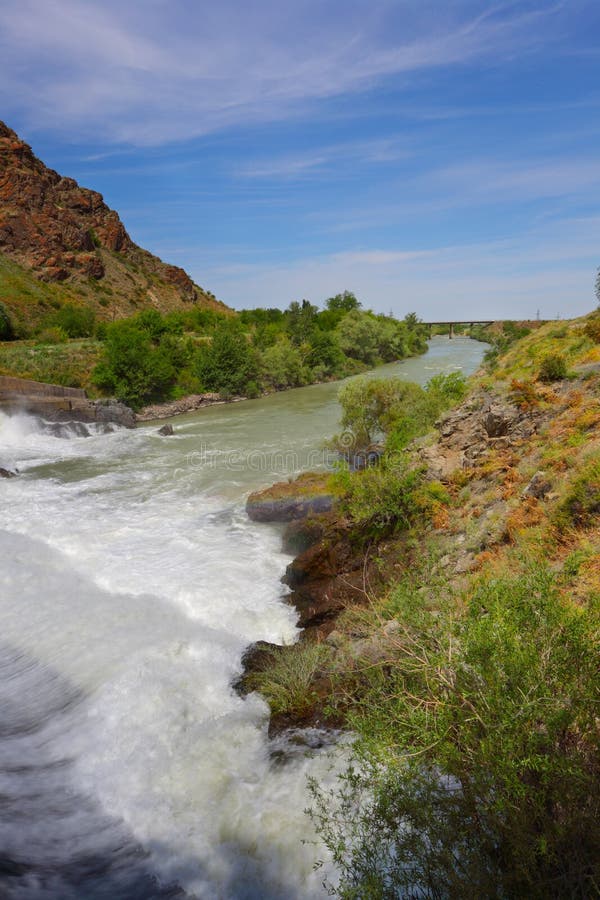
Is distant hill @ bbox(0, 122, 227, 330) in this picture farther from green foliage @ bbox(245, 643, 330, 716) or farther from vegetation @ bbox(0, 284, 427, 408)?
green foliage @ bbox(245, 643, 330, 716)

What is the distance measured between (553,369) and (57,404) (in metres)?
29.9

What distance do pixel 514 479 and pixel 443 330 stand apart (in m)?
140

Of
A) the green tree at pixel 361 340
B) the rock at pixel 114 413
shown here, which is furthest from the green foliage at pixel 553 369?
the green tree at pixel 361 340

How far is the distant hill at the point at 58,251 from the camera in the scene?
6706cm

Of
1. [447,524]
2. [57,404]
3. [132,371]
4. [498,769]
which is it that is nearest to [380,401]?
[447,524]

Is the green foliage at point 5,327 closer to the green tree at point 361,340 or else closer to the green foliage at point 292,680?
the green tree at point 361,340

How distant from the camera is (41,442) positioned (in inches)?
1212

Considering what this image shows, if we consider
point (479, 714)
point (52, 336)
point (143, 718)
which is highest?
point (52, 336)

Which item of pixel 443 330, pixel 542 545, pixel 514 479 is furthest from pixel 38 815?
pixel 443 330

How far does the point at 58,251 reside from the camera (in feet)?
252

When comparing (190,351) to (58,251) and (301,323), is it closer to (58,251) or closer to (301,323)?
(301,323)

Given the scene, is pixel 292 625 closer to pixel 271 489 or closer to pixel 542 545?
pixel 542 545

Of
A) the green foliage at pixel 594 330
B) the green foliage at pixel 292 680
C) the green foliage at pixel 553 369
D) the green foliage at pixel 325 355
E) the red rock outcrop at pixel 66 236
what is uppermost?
the red rock outcrop at pixel 66 236

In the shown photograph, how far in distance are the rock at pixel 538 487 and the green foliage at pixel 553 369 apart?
6063mm
